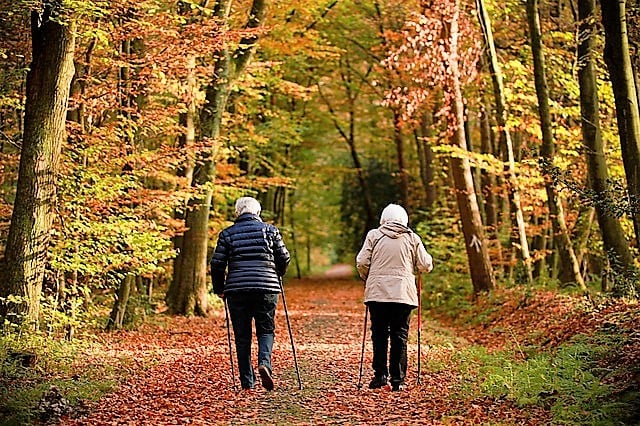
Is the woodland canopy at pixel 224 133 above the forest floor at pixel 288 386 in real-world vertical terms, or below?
above

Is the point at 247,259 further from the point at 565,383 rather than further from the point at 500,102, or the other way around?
the point at 500,102

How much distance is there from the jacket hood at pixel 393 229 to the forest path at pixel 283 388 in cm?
174

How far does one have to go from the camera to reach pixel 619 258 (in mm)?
12578

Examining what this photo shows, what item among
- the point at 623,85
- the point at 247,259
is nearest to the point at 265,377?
the point at 247,259

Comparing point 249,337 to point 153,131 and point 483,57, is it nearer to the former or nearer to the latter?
point 153,131

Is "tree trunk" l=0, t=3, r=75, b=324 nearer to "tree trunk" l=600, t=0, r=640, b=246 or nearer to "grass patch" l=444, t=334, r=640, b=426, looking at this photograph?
"grass patch" l=444, t=334, r=640, b=426

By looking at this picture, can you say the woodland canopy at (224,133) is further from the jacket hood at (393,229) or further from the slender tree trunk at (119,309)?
the jacket hood at (393,229)

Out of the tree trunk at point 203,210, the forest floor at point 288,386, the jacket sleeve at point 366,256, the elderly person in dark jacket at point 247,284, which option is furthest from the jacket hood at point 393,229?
the tree trunk at point 203,210

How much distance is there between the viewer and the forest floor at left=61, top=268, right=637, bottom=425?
7.84 m

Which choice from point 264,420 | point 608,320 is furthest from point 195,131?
point 264,420

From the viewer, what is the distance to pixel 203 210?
1816 centimetres

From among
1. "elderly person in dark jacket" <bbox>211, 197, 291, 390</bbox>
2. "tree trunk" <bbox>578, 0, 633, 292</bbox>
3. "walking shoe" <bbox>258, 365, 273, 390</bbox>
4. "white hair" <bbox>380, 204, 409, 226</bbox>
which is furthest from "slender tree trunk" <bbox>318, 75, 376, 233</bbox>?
"walking shoe" <bbox>258, 365, 273, 390</bbox>

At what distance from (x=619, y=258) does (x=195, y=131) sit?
9545 millimetres

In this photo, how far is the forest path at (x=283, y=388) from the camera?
25.7ft
